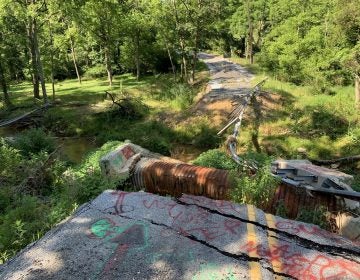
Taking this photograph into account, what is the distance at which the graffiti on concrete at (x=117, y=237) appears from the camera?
4.61 m

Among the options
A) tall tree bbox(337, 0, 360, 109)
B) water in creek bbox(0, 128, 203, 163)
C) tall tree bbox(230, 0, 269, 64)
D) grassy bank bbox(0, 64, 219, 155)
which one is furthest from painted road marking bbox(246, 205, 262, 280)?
tall tree bbox(230, 0, 269, 64)

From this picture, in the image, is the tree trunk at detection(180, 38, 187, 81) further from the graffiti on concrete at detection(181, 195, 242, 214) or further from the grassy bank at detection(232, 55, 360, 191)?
the graffiti on concrete at detection(181, 195, 242, 214)

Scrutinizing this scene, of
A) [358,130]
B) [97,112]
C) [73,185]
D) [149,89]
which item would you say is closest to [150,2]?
[149,89]

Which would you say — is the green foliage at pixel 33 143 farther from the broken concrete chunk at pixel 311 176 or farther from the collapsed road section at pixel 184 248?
the broken concrete chunk at pixel 311 176

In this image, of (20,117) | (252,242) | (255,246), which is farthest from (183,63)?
(255,246)

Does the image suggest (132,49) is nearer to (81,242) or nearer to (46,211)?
(46,211)

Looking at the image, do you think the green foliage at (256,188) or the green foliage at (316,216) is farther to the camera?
the green foliage at (256,188)

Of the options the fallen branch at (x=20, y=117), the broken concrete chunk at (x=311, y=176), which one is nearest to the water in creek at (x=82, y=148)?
the fallen branch at (x=20, y=117)

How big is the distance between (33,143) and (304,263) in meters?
13.1

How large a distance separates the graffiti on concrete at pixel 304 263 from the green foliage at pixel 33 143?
39.2 feet

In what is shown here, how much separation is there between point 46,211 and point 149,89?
20985mm

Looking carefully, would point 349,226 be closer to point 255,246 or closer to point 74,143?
point 255,246

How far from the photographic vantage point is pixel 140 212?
5.94 metres

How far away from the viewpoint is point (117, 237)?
5.19 m
